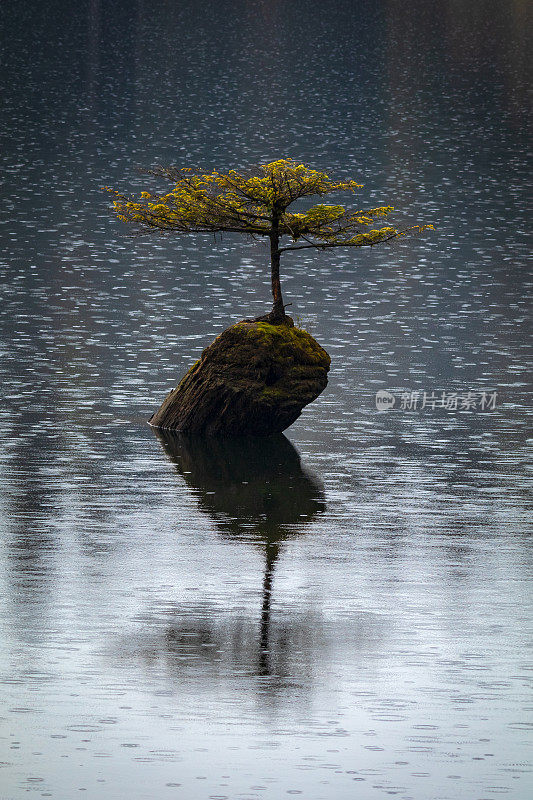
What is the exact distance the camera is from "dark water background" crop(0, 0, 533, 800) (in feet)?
40.0

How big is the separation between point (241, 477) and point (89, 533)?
175 inches

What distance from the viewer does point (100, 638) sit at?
14.6 metres

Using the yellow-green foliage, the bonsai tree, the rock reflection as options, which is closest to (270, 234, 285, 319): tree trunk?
the bonsai tree

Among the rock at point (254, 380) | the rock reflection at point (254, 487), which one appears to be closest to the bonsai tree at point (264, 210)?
the rock at point (254, 380)

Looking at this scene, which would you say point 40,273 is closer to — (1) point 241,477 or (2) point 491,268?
(2) point 491,268

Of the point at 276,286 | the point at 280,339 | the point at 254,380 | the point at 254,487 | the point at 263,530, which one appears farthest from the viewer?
the point at 276,286

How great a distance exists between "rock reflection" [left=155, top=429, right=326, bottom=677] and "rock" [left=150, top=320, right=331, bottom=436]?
36 centimetres

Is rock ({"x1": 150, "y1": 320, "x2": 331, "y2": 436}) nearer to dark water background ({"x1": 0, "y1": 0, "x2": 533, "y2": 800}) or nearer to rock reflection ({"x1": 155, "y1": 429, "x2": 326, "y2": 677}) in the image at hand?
rock reflection ({"x1": 155, "y1": 429, "x2": 326, "y2": 677})

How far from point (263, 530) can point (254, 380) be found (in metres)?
6.47

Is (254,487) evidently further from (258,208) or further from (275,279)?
(258,208)

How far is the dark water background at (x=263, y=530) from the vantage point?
12.2m

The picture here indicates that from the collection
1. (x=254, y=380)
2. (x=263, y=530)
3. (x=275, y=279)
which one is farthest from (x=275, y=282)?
(x=263, y=530)

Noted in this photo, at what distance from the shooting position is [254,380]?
1009 inches

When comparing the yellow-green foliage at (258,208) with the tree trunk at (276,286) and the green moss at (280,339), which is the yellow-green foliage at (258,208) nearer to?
the tree trunk at (276,286)
